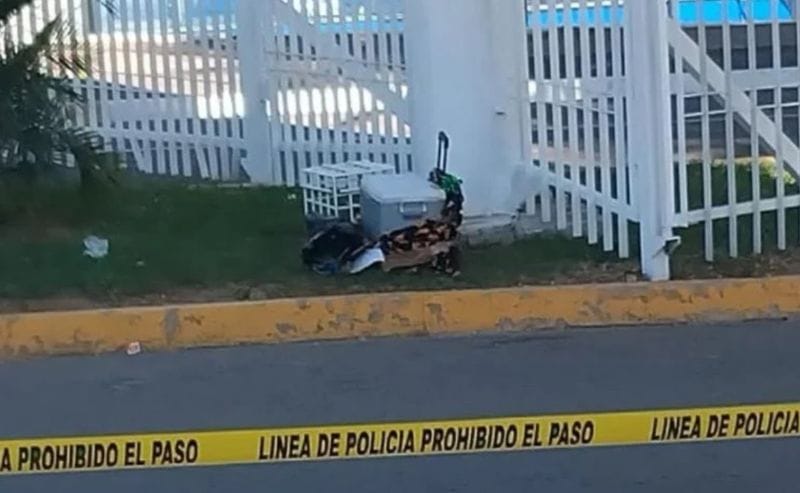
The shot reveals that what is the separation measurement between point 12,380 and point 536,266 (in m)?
2.50

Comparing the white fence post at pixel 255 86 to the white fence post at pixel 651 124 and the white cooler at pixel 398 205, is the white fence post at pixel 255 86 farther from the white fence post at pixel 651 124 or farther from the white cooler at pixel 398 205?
the white fence post at pixel 651 124

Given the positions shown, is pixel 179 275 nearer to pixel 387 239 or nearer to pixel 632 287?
pixel 387 239

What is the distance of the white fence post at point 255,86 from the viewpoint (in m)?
10.8

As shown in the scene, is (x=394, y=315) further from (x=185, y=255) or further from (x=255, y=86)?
(x=255, y=86)

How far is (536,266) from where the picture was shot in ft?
26.8

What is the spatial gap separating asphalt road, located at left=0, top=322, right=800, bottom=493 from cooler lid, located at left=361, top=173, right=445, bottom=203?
2.83ft

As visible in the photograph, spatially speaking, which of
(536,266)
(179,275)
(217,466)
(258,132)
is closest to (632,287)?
(536,266)

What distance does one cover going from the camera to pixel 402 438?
491 cm

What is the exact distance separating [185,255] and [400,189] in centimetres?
110

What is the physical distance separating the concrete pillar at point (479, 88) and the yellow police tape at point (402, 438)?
4044 mm

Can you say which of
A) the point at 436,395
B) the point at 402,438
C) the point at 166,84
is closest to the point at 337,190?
the point at 166,84

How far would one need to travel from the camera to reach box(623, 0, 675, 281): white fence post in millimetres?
7473

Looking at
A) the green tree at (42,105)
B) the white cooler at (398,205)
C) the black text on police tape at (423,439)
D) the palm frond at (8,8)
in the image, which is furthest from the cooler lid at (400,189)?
the black text on police tape at (423,439)

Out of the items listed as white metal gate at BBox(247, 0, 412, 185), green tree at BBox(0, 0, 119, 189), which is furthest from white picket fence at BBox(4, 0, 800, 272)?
green tree at BBox(0, 0, 119, 189)
